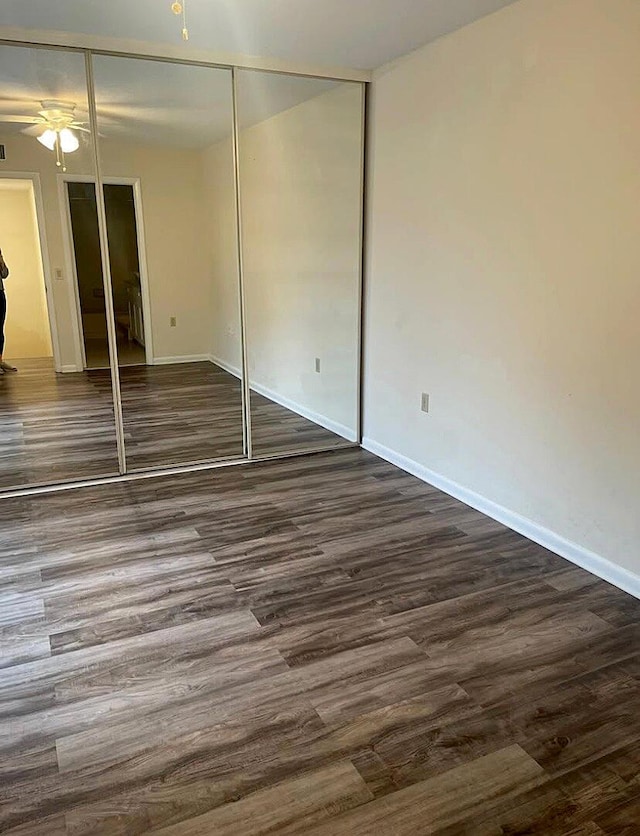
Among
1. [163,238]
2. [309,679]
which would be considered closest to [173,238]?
[163,238]

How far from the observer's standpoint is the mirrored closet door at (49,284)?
3.41 m

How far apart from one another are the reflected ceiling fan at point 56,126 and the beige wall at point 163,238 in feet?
0.16

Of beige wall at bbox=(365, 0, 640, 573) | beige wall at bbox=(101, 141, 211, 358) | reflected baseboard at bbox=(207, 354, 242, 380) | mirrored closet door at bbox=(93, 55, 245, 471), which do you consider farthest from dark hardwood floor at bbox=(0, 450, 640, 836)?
beige wall at bbox=(101, 141, 211, 358)

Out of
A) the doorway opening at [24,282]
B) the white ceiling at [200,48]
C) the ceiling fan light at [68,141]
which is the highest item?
the white ceiling at [200,48]

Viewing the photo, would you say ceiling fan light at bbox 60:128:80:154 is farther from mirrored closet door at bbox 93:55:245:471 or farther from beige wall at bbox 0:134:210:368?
mirrored closet door at bbox 93:55:245:471

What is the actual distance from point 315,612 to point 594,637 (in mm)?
1038

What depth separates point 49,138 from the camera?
3.47 metres

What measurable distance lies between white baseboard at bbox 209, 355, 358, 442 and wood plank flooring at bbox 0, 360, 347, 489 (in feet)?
0.17

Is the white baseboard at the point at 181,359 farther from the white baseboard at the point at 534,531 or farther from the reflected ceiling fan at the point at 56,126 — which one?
the white baseboard at the point at 534,531

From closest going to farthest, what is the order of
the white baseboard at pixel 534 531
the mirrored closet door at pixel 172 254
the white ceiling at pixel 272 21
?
the white baseboard at pixel 534 531 → the white ceiling at pixel 272 21 → the mirrored closet door at pixel 172 254

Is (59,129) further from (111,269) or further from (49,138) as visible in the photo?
(111,269)

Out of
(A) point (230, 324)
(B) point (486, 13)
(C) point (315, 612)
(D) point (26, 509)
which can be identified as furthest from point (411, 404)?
(D) point (26, 509)

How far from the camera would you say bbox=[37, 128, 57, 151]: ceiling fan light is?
3.46m

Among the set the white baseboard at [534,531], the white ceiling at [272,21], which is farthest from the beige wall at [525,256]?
the white ceiling at [272,21]
